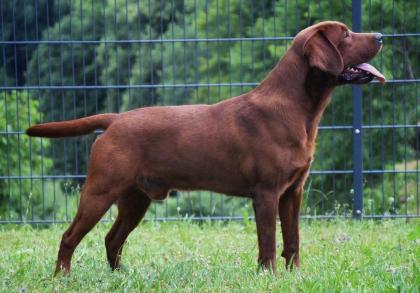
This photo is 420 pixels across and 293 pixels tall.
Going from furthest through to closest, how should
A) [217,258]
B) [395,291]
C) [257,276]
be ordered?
[217,258] → [257,276] → [395,291]

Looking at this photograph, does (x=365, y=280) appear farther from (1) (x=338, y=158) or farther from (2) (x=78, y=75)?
(2) (x=78, y=75)

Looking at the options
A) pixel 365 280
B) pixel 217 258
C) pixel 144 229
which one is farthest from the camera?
pixel 144 229

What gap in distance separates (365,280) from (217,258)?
1.79 metres

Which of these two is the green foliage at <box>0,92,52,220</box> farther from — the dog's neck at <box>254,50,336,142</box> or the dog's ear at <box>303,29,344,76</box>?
the dog's ear at <box>303,29,344,76</box>

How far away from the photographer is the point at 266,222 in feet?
19.5

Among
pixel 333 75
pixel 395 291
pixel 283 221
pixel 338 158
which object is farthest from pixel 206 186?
pixel 338 158

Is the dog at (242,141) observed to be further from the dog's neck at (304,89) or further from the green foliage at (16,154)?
the green foliage at (16,154)

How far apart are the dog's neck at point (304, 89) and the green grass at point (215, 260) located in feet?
3.17

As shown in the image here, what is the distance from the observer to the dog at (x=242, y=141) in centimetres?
596

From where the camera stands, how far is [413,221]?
9.23 m

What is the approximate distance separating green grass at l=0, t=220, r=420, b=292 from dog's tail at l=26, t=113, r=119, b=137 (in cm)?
93

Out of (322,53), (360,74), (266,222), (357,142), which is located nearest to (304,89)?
(322,53)

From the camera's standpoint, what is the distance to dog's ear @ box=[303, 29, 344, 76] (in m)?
5.93

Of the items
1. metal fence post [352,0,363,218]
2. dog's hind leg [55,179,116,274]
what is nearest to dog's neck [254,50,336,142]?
dog's hind leg [55,179,116,274]
